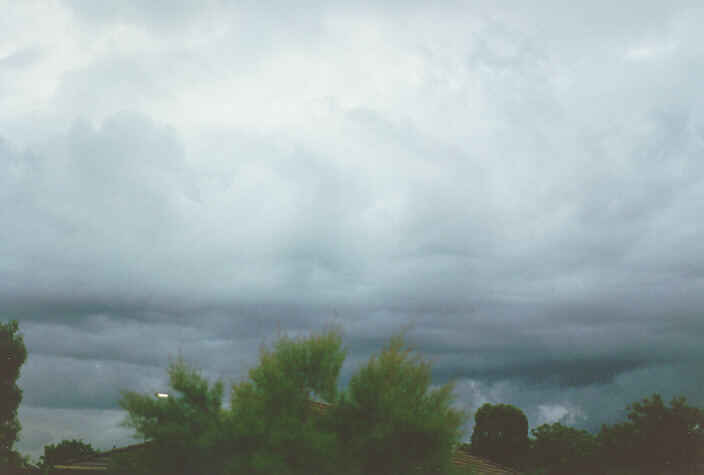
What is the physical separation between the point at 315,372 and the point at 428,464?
491 cm

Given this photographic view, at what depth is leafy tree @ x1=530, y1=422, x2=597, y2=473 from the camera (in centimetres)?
5344

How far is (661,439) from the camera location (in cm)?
4788

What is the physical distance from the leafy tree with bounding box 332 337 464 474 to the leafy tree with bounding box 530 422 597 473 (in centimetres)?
3761

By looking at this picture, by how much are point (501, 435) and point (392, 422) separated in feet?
163

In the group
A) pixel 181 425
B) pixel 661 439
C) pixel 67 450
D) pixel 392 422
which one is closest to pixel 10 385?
pixel 67 450

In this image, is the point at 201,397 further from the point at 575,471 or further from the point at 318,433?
the point at 575,471

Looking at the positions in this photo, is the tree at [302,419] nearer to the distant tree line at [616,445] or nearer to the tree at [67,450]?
the distant tree line at [616,445]

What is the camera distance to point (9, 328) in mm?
55469

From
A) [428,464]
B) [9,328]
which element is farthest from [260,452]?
[9,328]

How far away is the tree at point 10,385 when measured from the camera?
51594mm

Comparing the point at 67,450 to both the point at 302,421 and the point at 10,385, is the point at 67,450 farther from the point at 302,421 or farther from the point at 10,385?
the point at 302,421

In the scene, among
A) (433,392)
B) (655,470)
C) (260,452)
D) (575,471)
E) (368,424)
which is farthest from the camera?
(575,471)

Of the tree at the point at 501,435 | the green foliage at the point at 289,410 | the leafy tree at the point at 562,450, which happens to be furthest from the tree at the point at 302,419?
the tree at the point at 501,435

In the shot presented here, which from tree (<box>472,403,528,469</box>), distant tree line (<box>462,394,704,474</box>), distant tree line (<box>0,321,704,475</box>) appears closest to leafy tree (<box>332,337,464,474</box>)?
distant tree line (<box>0,321,704,475</box>)
